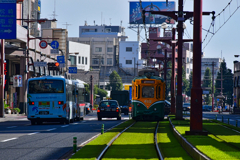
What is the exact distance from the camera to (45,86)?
2933cm

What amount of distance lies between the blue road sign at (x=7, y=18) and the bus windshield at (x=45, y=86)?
6.86 meters

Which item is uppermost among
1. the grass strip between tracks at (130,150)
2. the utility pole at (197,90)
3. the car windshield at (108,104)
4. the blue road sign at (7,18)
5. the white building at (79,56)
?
the white building at (79,56)

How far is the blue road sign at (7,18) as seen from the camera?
114 ft

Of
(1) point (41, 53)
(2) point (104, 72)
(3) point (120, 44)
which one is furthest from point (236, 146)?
(3) point (120, 44)

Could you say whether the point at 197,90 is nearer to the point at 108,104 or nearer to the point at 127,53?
the point at 108,104

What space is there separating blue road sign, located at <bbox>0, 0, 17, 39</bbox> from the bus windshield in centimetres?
686

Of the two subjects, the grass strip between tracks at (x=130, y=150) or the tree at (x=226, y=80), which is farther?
the tree at (x=226, y=80)

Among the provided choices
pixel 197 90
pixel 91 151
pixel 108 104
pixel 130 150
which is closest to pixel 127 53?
pixel 108 104

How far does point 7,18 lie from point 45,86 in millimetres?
8136

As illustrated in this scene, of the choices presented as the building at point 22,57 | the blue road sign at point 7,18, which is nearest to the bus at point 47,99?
the blue road sign at point 7,18

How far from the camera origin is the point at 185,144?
13.9m

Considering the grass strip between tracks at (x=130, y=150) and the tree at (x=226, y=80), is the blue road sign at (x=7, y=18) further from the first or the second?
the tree at (x=226, y=80)

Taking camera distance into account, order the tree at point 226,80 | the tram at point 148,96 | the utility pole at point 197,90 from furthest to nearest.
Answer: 1. the tree at point 226,80
2. the tram at point 148,96
3. the utility pole at point 197,90

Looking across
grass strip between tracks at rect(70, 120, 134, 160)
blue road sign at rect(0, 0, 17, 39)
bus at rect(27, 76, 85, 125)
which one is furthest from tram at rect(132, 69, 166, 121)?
grass strip between tracks at rect(70, 120, 134, 160)
